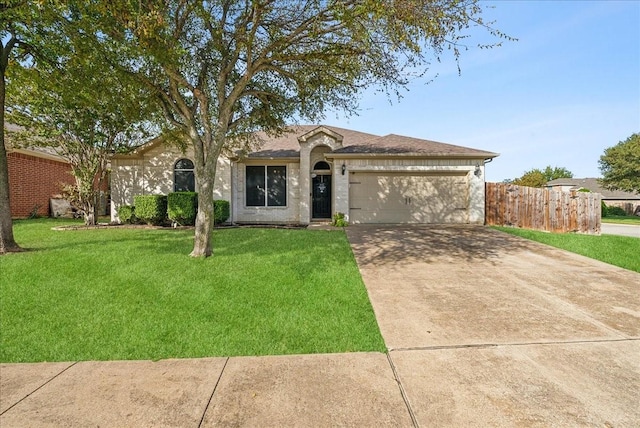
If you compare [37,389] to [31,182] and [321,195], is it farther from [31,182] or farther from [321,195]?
[31,182]

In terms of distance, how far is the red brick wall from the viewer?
14.8m

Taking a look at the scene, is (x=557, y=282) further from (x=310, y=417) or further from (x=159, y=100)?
(x=159, y=100)

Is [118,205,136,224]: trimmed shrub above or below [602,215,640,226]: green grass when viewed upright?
above

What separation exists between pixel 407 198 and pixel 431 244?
4.56 meters

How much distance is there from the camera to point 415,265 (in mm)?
6875

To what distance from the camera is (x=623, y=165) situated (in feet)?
108

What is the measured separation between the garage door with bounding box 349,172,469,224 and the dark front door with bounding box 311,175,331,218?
1286mm

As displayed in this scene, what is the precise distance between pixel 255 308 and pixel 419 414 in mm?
2660

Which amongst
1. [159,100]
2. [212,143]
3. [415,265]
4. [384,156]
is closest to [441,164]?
[384,156]

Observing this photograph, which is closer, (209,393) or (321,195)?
(209,393)

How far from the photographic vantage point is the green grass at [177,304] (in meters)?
3.62

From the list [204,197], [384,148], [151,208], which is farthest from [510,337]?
[151,208]

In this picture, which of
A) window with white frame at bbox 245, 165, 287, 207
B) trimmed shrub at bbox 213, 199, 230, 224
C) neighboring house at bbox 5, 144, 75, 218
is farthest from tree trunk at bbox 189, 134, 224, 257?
neighboring house at bbox 5, 144, 75, 218

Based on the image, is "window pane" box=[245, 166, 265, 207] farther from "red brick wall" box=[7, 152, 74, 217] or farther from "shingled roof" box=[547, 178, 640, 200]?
"shingled roof" box=[547, 178, 640, 200]
